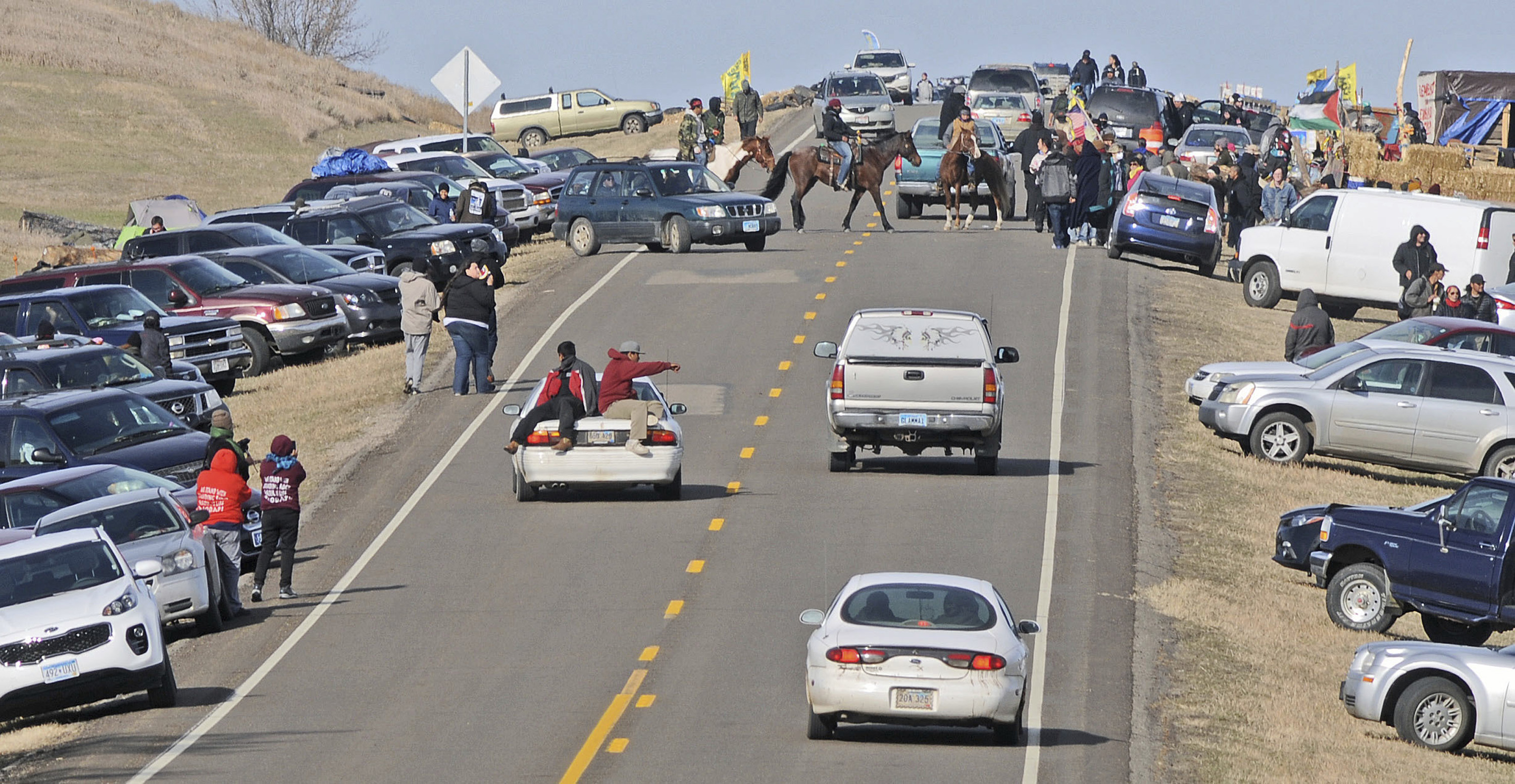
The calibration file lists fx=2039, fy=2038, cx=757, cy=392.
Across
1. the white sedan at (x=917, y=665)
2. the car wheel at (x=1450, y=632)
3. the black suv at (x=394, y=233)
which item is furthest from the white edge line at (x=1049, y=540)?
the black suv at (x=394, y=233)

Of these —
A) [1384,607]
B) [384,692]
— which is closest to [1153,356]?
[1384,607]

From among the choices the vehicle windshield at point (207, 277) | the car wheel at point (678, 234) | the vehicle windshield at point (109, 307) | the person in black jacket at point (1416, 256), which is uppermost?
the person in black jacket at point (1416, 256)

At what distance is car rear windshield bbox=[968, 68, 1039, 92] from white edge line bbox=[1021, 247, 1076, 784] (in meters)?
21.8

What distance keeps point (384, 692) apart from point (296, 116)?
212 ft

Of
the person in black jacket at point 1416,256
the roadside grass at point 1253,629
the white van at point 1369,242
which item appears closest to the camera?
the roadside grass at point 1253,629

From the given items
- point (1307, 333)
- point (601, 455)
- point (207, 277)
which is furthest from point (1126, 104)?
point (601, 455)

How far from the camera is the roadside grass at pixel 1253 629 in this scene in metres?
15.3

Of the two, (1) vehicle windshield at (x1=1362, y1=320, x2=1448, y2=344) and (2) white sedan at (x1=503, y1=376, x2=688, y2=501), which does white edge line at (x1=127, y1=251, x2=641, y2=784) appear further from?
(1) vehicle windshield at (x1=1362, y1=320, x2=1448, y2=344)

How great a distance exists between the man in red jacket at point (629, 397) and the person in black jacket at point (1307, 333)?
12.2m

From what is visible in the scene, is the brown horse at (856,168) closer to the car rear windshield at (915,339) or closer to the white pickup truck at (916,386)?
the car rear windshield at (915,339)

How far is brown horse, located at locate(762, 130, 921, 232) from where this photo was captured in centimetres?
3841

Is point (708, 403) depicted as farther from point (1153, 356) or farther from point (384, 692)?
point (384, 692)

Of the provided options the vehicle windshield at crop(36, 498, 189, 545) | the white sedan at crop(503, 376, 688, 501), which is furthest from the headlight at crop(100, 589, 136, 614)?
the white sedan at crop(503, 376, 688, 501)

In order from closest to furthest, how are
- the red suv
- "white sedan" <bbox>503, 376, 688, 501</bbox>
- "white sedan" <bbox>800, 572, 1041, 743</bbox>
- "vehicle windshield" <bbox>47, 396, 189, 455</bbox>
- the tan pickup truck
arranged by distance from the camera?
"white sedan" <bbox>800, 572, 1041, 743</bbox> < "white sedan" <bbox>503, 376, 688, 501</bbox> < "vehicle windshield" <bbox>47, 396, 189, 455</bbox> < the red suv < the tan pickup truck
